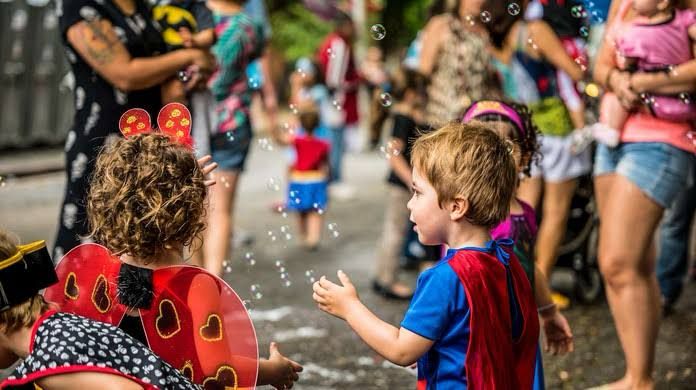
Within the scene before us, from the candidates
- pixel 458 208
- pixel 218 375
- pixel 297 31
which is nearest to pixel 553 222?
pixel 458 208

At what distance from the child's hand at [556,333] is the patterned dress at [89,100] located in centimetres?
170

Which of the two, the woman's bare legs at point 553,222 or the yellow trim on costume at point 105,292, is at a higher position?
the yellow trim on costume at point 105,292

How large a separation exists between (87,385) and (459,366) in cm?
87

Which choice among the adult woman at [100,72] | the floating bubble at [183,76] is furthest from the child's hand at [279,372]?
the floating bubble at [183,76]

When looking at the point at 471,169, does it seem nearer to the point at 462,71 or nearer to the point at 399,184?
the point at 462,71

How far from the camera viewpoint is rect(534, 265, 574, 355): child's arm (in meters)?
3.12

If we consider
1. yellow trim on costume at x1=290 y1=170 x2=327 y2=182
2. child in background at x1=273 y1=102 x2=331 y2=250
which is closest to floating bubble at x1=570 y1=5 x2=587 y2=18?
child in background at x1=273 y1=102 x2=331 y2=250

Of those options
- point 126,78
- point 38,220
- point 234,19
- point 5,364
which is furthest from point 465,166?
point 38,220

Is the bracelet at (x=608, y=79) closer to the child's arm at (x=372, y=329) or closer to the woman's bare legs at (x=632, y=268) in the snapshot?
the woman's bare legs at (x=632, y=268)

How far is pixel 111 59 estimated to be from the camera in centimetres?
362

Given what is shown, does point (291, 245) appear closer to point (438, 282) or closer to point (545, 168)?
point (545, 168)

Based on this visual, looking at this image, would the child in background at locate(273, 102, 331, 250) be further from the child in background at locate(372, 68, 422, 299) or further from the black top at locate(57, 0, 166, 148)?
the black top at locate(57, 0, 166, 148)

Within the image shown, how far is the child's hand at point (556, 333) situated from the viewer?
3121mm

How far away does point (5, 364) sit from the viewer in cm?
237
